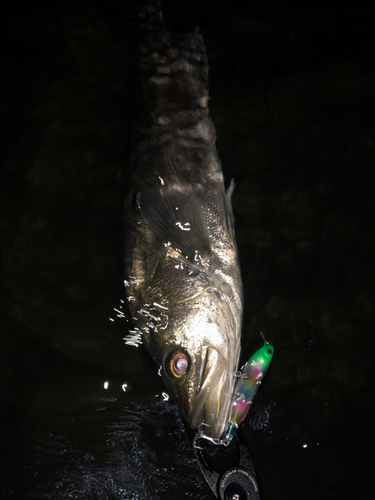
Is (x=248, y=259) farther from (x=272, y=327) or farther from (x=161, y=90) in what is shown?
(x=161, y=90)

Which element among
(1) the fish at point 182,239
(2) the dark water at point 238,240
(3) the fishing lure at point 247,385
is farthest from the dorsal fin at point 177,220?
(3) the fishing lure at point 247,385

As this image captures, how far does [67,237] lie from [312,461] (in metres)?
3.20

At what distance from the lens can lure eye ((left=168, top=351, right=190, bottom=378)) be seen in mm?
2555

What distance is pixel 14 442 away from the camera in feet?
10.9

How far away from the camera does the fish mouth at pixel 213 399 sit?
2.46 m

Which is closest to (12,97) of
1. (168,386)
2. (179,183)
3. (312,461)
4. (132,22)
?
(132,22)

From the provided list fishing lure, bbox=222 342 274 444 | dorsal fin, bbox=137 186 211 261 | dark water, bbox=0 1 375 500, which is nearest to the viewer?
dorsal fin, bbox=137 186 211 261

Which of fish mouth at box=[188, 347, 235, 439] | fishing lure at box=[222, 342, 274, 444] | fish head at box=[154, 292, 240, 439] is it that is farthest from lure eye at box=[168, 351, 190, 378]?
fishing lure at box=[222, 342, 274, 444]

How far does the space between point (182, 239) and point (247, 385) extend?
1.37m

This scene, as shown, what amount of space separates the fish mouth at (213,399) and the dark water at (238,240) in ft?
2.76

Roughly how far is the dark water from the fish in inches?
17.6

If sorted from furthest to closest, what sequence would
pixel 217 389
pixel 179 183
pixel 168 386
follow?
1. pixel 179 183
2. pixel 168 386
3. pixel 217 389

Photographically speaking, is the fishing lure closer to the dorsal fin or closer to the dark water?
the dark water

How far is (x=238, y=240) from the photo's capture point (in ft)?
11.1
